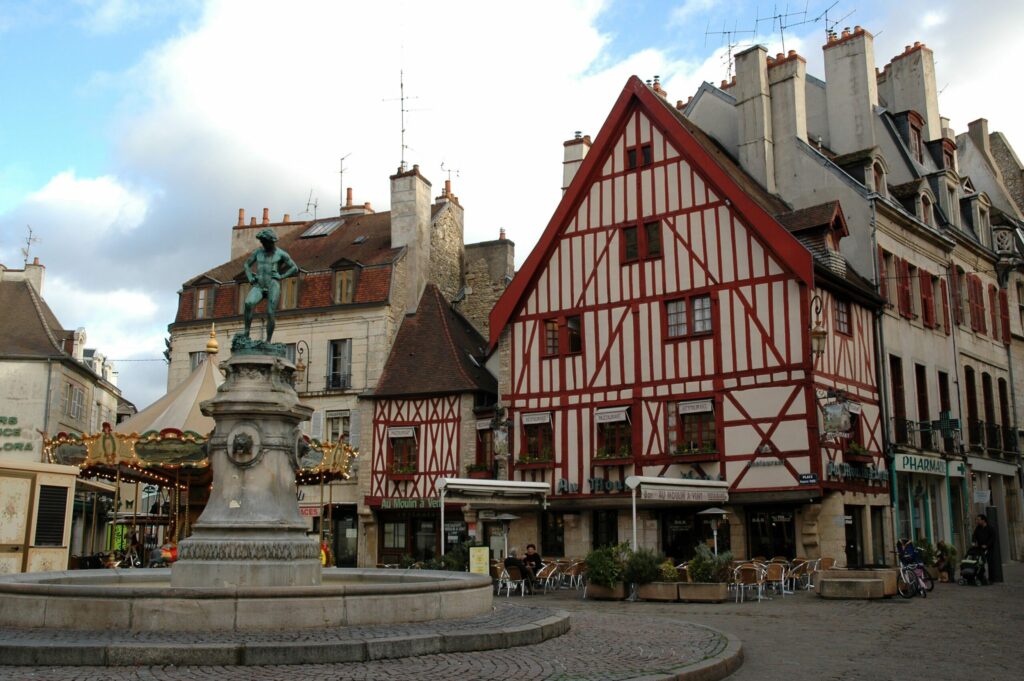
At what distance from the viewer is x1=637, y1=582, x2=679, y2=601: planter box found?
16969 mm

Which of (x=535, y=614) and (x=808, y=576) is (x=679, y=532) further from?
(x=535, y=614)

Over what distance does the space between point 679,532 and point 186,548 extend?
49.5 feet

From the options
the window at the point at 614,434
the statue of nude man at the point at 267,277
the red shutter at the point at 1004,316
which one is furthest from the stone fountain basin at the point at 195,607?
the red shutter at the point at 1004,316

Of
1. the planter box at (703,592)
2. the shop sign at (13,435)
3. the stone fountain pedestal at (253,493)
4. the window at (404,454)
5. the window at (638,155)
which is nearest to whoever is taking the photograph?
the stone fountain pedestal at (253,493)

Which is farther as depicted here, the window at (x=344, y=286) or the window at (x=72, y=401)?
the window at (x=72, y=401)

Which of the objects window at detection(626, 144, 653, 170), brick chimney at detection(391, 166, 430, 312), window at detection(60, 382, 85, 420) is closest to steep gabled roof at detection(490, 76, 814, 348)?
window at detection(626, 144, 653, 170)

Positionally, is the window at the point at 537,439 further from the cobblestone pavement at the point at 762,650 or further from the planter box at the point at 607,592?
the cobblestone pavement at the point at 762,650

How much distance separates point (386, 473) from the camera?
28.7m

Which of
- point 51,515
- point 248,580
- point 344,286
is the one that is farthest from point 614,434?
point 248,580

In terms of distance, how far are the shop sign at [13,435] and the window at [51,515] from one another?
2037 centimetres

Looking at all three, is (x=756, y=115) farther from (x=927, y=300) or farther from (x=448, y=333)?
(x=448, y=333)

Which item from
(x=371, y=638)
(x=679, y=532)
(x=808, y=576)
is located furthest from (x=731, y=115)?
(x=371, y=638)

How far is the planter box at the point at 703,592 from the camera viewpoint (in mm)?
16688

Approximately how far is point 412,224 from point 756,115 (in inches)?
427
